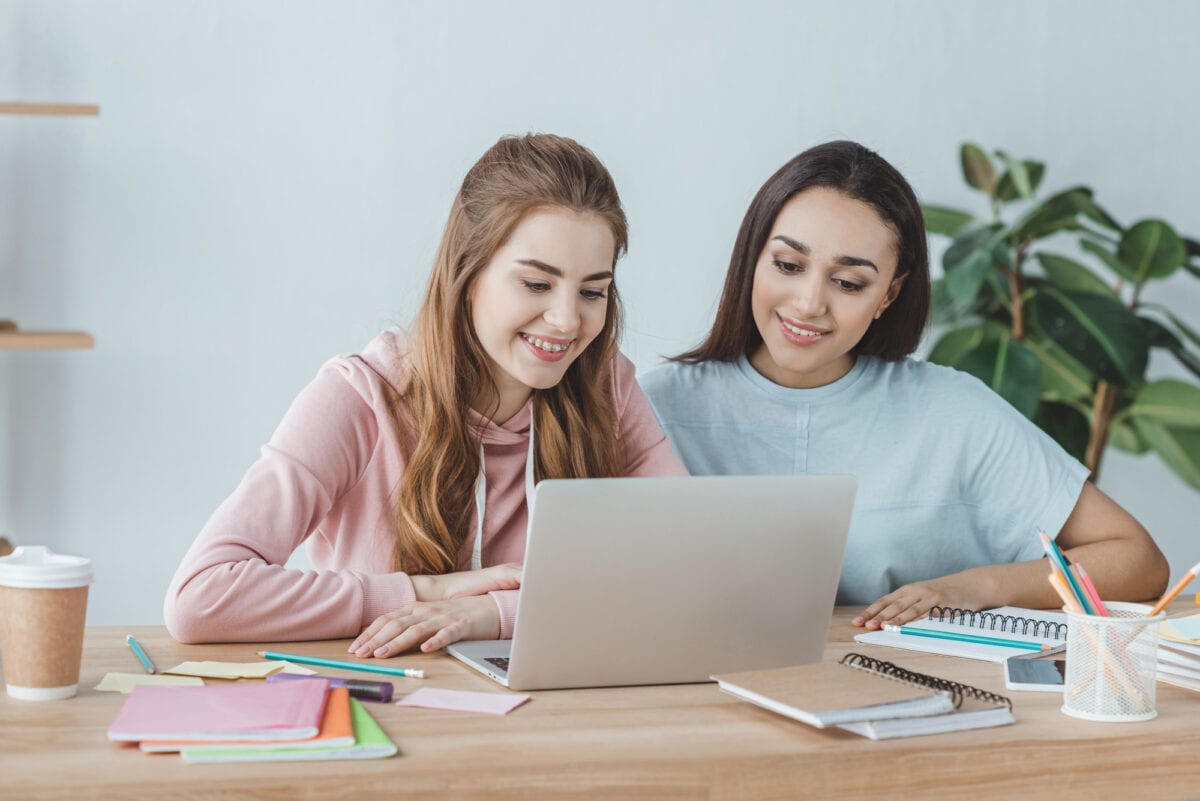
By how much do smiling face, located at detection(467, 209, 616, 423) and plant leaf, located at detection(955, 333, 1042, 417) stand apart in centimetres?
155

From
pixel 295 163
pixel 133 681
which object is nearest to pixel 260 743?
pixel 133 681

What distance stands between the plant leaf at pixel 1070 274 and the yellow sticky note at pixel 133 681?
2590mm

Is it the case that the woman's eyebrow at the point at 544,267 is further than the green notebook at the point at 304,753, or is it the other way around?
Result: the woman's eyebrow at the point at 544,267

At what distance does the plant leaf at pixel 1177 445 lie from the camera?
3098 millimetres

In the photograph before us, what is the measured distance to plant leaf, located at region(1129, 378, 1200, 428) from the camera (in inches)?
120

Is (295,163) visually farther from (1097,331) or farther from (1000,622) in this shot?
(1000,622)

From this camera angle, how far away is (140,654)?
48.9 inches

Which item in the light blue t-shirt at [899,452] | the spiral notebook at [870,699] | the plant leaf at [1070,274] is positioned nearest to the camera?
the spiral notebook at [870,699]

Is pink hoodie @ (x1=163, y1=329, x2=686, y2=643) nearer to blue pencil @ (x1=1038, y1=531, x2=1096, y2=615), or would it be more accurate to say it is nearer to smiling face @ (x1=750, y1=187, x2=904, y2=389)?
smiling face @ (x1=750, y1=187, x2=904, y2=389)

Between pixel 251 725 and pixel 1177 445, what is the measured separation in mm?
2739

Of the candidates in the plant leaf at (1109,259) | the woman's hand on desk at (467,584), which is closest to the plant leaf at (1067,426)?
the plant leaf at (1109,259)

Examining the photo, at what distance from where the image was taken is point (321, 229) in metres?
3.17

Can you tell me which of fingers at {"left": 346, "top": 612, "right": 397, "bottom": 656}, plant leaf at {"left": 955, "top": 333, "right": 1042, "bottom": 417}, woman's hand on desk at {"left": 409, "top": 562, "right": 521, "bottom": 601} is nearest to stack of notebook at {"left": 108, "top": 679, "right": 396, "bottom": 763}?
fingers at {"left": 346, "top": 612, "right": 397, "bottom": 656}

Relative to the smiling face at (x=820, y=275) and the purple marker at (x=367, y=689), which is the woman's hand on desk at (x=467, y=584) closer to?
the purple marker at (x=367, y=689)
